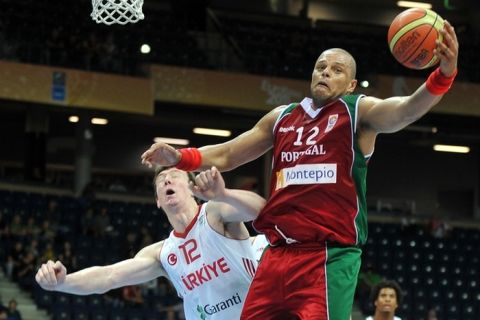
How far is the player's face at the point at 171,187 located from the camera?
7.52 m

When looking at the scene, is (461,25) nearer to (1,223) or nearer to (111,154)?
(111,154)

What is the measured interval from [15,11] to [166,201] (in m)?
19.5

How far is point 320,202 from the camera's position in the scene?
6164 mm

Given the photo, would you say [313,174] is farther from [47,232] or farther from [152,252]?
[47,232]

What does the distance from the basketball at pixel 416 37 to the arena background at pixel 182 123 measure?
13.3 meters

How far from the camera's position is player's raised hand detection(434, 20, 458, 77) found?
5.61m

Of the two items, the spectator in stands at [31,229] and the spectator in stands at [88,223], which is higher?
the spectator in stands at [88,223]

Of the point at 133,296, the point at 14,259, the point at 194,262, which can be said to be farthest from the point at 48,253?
the point at 194,262

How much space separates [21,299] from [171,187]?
1320 centimetres

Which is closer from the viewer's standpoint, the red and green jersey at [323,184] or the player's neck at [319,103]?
the red and green jersey at [323,184]

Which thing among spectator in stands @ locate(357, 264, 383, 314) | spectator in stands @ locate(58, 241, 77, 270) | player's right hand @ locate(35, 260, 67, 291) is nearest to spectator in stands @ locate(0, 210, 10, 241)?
spectator in stands @ locate(58, 241, 77, 270)

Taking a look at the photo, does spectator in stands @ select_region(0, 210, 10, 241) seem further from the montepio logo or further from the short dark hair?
the montepio logo

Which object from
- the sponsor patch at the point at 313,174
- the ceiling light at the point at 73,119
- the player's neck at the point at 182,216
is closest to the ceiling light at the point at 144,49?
the ceiling light at the point at 73,119

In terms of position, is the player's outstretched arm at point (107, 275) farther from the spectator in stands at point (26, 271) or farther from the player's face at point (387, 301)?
the spectator in stands at point (26, 271)
